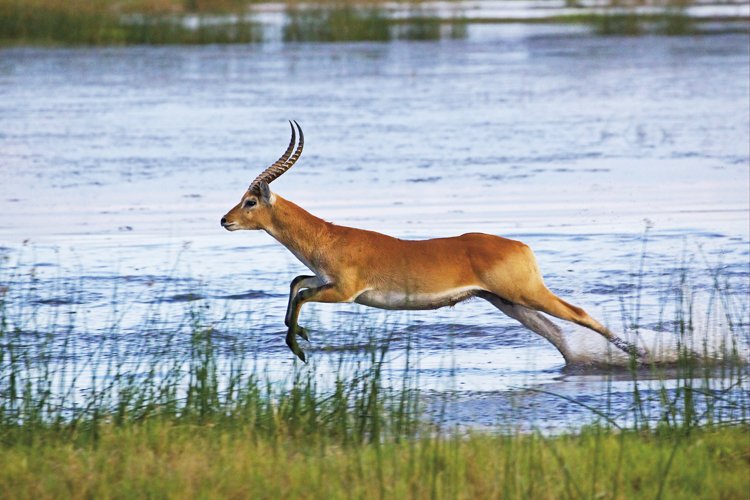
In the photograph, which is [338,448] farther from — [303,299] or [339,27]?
[339,27]

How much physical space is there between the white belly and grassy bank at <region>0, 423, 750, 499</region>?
221cm

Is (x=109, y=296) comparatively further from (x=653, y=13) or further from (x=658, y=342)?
(x=653, y=13)

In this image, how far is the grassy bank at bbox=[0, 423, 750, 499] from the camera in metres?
5.85

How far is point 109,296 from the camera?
36.4 feet

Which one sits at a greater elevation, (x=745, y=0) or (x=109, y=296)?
(x=745, y=0)

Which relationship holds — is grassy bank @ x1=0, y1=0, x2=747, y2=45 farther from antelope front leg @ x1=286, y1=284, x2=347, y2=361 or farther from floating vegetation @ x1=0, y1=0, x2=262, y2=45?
antelope front leg @ x1=286, y1=284, x2=347, y2=361

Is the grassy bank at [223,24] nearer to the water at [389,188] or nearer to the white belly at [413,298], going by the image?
the water at [389,188]

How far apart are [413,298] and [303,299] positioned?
2.18ft

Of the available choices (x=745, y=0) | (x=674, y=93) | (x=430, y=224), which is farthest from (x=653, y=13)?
(x=430, y=224)

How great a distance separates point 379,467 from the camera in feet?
19.4

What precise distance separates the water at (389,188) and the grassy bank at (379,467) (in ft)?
4.30

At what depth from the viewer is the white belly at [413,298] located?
28.9 ft

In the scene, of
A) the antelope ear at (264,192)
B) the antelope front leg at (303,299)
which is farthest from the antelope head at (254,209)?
the antelope front leg at (303,299)

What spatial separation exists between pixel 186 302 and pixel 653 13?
130 feet
